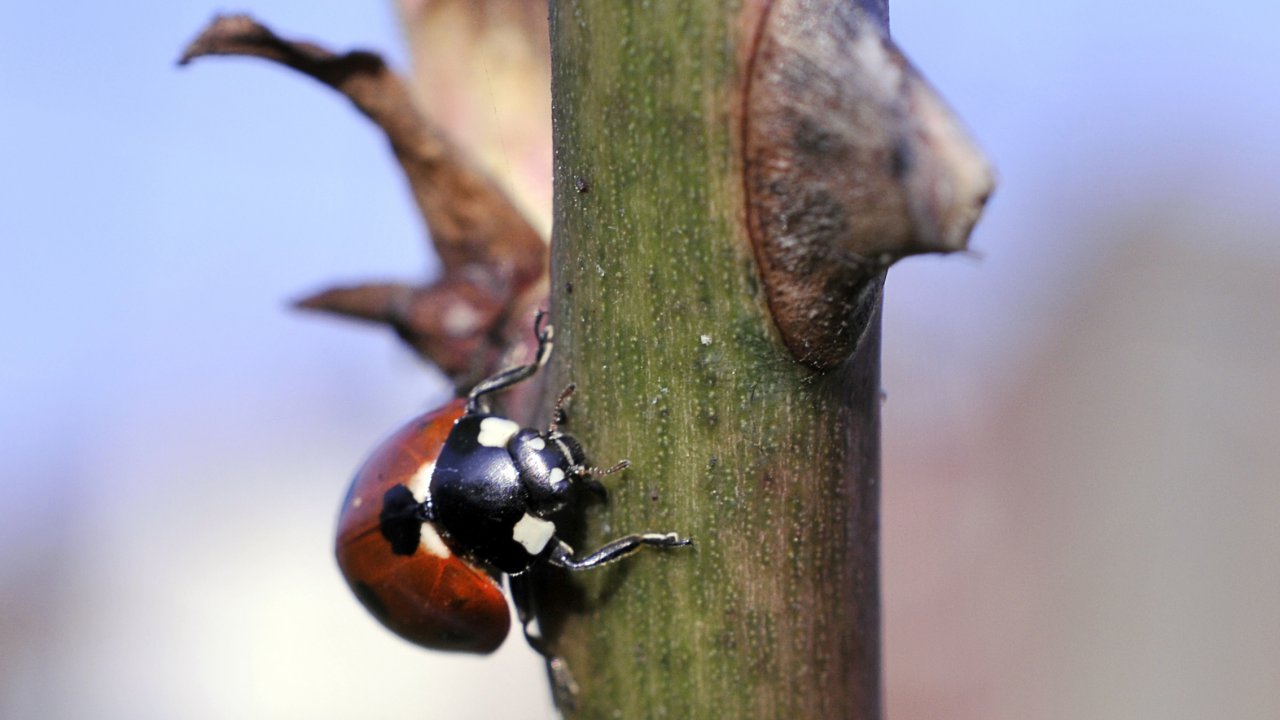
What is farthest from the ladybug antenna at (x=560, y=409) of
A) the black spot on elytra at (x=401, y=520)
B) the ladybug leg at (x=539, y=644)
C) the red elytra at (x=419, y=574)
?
the black spot on elytra at (x=401, y=520)

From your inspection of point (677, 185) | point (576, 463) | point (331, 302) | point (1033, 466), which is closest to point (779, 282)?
point (677, 185)

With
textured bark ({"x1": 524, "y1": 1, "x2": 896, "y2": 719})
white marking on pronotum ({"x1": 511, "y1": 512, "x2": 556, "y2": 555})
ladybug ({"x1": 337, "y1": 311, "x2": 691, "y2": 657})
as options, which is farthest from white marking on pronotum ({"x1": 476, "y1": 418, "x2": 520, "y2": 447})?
textured bark ({"x1": 524, "y1": 1, "x2": 896, "y2": 719})

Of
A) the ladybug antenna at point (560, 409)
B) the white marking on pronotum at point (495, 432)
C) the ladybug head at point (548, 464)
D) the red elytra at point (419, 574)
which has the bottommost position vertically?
the red elytra at point (419, 574)

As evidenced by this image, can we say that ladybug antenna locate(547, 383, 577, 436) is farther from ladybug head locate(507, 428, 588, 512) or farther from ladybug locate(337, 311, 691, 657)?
ladybug locate(337, 311, 691, 657)

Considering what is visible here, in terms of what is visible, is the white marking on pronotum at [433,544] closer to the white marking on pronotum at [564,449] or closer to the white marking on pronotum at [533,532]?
the white marking on pronotum at [533,532]

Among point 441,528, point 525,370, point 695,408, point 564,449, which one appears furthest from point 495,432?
point 695,408

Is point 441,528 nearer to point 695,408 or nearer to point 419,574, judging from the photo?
point 419,574

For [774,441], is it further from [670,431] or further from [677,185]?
[677,185]

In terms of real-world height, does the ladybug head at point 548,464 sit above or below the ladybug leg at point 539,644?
above
